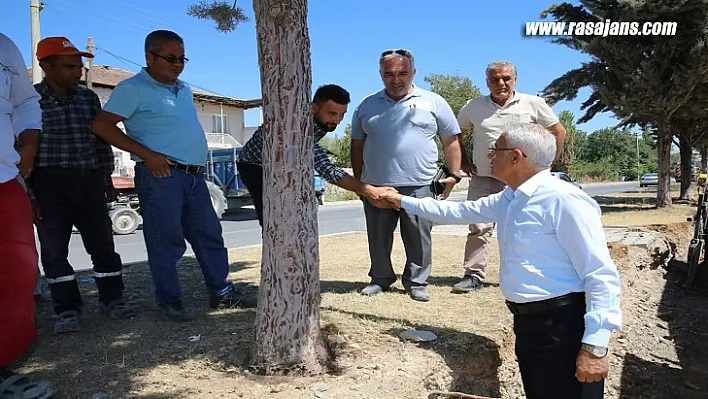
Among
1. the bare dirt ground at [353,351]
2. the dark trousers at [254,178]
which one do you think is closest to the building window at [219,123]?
the bare dirt ground at [353,351]

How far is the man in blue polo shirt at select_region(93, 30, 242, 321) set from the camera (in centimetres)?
374

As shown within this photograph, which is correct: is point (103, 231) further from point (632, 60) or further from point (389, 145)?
point (632, 60)

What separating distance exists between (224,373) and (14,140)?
169 centimetres

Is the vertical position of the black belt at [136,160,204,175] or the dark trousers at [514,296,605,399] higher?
the black belt at [136,160,204,175]

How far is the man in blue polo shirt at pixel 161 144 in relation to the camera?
3.74 metres

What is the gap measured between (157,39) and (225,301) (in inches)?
78.9

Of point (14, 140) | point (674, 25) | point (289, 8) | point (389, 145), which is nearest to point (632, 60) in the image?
point (674, 25)

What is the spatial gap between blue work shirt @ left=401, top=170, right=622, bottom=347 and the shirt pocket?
2661 millimetres

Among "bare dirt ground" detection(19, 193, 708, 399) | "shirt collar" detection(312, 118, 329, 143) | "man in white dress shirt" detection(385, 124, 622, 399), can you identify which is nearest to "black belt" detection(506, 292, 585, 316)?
"man in white dress shirt" detection(385, 124, 622, 399)

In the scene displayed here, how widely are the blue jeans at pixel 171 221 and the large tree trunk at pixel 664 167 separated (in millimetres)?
15147

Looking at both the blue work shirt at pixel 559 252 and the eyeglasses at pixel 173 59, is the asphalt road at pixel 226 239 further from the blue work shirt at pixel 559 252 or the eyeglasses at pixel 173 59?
the blue work shirt at pixel 559 252

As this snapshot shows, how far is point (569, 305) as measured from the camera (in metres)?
2.38

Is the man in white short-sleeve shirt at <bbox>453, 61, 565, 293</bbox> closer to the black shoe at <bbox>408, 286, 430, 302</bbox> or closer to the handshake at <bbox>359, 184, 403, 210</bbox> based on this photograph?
the black shoe at <bbox>408, 286, 430, 302</bbox>

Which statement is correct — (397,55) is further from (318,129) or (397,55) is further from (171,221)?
(171,221)
